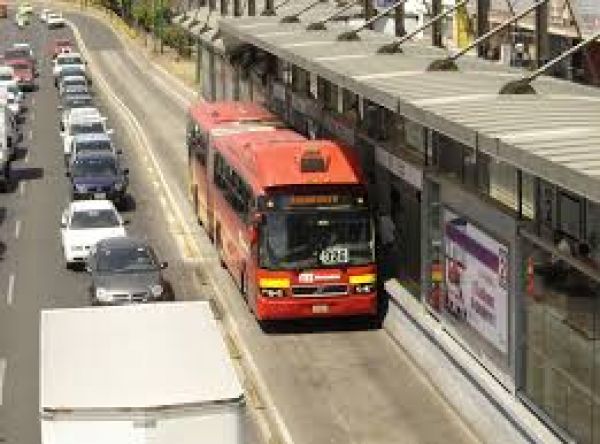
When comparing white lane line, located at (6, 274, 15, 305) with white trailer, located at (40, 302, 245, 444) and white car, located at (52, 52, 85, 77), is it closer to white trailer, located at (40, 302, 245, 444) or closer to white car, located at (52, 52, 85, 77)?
white trailer, located at (40, 302, 245, 444)

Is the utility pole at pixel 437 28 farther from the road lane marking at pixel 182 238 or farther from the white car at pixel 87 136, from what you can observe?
the white car at pixel 87 136

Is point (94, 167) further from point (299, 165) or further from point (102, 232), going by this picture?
point (299, 165)

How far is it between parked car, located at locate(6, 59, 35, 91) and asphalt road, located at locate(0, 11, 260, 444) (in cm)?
2260

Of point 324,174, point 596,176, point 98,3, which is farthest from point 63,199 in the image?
point 98,3

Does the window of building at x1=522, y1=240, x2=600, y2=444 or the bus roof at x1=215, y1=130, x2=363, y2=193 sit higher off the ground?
the bus roof at x1=215, y1=130, x2=363, y2=193

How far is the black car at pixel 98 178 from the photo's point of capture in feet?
134

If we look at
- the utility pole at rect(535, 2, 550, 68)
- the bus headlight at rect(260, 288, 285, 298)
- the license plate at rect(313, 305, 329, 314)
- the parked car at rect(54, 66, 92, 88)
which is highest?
the utility pole at rect(535, 2, 550, 68)

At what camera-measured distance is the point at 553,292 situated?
18531 mm

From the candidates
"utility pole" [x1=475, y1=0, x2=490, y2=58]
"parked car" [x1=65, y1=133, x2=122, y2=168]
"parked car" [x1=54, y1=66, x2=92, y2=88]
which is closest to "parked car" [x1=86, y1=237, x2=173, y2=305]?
"utility pole" [x1=475, y1=0, x2=490, y2=58]

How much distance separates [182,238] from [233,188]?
287 inches

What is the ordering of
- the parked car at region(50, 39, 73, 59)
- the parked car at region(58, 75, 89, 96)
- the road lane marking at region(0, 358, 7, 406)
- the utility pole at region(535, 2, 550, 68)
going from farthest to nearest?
the parked car at region(50, 39, 73, 59), the parked car at region(58, 75, 89, 96), the utility pole at region(535, 2, 550, 68), the road lane marking at region(0, 358, 7, 406)

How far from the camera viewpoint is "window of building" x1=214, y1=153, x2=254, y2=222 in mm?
27453

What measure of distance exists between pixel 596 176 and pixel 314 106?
21.9 metres

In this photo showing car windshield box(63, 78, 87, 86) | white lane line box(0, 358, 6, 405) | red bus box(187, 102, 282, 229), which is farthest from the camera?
car windshield box(63, 78, 87, 86)
